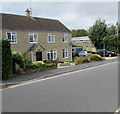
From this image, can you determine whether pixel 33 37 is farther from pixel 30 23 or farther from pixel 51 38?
pixel 51 38

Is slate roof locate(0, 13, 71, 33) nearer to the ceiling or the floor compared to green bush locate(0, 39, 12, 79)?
nearer to the ceiling

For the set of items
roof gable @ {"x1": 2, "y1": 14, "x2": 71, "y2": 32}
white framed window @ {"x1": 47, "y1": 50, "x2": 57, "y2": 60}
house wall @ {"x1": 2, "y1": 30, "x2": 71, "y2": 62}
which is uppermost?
roof gable @ {"x1": 2, "y1": 14, "x2": 71, "y2": 32}

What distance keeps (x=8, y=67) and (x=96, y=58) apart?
1661 cm

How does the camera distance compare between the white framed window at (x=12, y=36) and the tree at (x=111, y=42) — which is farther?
the tree at (x=111, y=42)

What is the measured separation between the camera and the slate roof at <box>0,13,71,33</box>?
2372 cm

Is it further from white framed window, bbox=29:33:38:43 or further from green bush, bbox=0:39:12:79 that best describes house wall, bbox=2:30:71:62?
green bush, bbox=0:39:12:79

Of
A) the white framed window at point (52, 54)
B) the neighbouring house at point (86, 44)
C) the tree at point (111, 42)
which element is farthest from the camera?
the neighbouring house at point (86, 44)

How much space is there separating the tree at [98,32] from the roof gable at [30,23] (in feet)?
52.6

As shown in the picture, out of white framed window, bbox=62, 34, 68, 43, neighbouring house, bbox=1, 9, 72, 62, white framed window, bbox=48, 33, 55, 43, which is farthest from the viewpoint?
white framed window, bbox=62, 34, 68, 43

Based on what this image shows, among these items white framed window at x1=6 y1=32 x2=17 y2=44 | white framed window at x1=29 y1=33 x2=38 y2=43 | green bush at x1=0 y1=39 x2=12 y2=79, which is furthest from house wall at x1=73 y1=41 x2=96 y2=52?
green bush at x1=0 y1=39 x2=12 y2=79

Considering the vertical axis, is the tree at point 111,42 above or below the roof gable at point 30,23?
below

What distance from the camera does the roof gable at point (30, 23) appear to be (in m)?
23.7

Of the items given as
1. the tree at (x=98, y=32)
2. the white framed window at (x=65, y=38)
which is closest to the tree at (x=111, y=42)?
the tree at (x=98, y=32)

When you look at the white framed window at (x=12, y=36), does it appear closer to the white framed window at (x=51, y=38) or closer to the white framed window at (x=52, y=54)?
the white framed window at (x=52, y=54)
